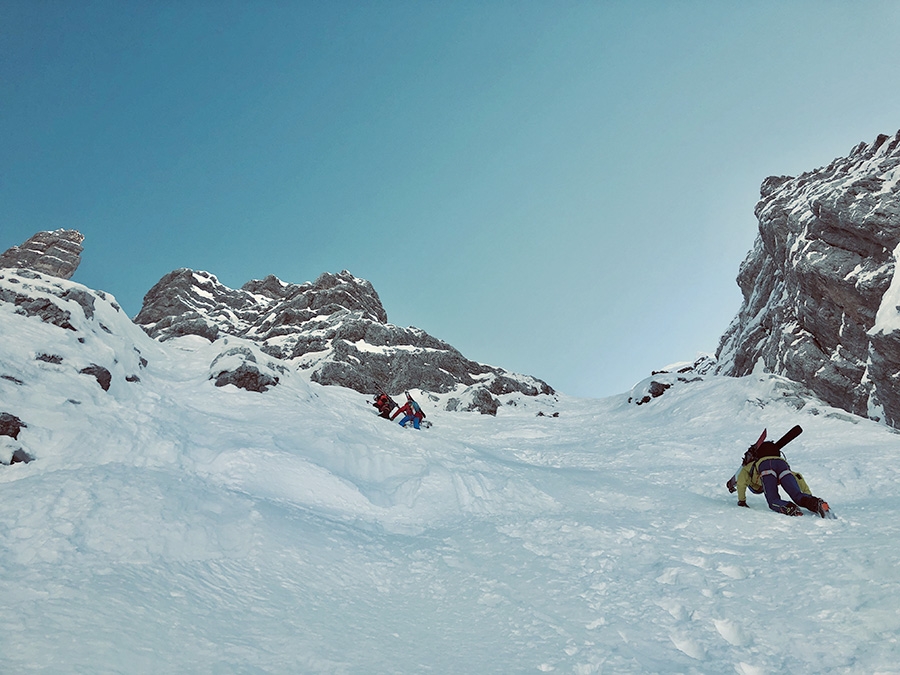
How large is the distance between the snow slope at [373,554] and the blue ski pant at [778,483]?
0.35 m

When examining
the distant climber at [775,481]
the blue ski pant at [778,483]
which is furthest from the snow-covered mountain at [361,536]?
the blue ski pant at [778,483]

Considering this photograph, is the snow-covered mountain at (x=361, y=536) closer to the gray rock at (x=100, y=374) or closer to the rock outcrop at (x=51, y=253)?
the gray rock at (x=100, y=374)

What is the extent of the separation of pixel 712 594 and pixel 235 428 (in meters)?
10.5

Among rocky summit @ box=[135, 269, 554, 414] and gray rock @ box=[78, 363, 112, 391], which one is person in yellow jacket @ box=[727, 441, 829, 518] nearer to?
gray rock @ box=[78, 363, 112, 391]

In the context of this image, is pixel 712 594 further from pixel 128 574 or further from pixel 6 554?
pixel 6 554

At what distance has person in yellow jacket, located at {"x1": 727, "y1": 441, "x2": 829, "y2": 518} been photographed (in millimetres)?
7750

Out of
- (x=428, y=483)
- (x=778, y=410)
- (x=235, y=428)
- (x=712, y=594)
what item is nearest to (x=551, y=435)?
(x=778, y=410)

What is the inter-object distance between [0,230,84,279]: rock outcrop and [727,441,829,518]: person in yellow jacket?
455ft

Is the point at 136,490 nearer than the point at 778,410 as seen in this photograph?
Yes

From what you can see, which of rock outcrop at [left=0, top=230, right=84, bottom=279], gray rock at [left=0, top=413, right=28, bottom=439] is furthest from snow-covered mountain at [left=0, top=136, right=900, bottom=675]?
rock outcrop at [left=0, top=230, right=84, bottom=279]

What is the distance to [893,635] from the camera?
3951mm

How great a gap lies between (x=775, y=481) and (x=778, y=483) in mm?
86

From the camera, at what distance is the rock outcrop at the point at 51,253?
364 ft

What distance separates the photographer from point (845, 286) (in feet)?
103
